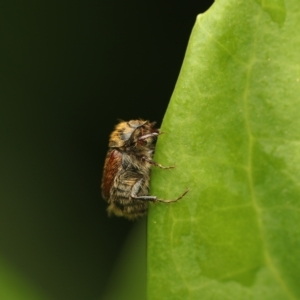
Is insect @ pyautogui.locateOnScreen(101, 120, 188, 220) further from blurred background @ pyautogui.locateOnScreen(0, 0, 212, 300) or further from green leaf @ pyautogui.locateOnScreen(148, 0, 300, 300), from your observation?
green leaf @ pyautogui.locateOnScreen(148, 0, 300, 300)

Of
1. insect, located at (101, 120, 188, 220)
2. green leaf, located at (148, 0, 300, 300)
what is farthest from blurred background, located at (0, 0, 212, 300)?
green leaf, located at (148, 0, 300, 300)

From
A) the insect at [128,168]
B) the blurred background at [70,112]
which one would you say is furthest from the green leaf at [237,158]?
the blurred background at [70,112]

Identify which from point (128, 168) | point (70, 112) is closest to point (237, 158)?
point (128, 168)

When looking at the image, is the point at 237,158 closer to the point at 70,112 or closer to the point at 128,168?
the point at 128,168

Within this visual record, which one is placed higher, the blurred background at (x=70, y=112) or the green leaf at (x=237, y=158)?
the green leaf at (x=237, y=158)

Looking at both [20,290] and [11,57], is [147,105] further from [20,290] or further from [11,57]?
[20,290]

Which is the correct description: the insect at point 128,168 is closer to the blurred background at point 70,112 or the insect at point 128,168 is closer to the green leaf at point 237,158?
the blurred background at point 70,112
